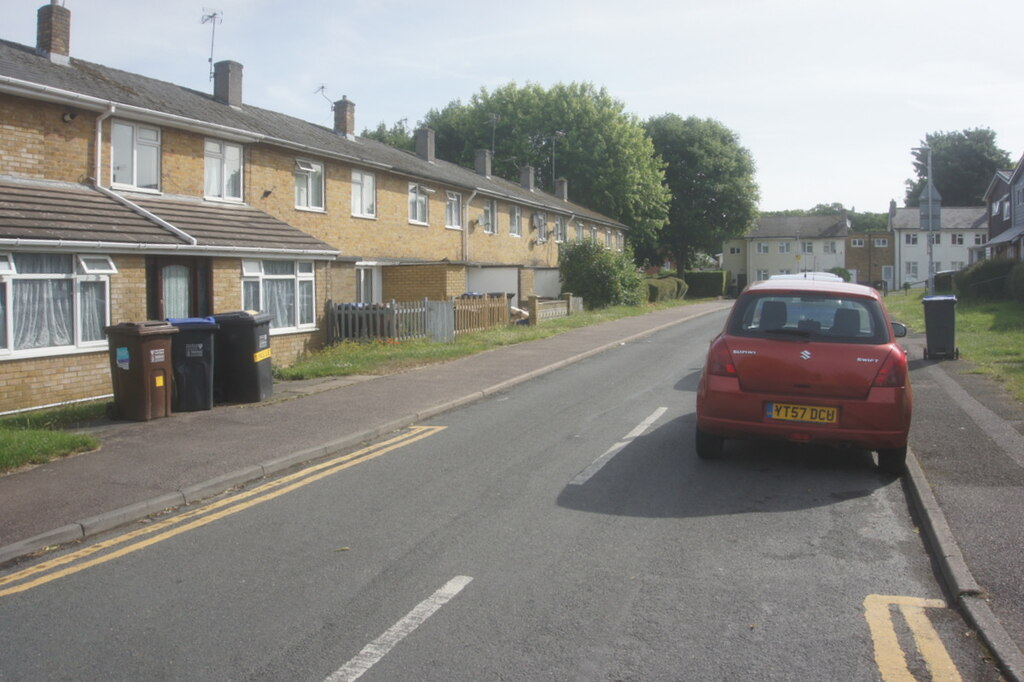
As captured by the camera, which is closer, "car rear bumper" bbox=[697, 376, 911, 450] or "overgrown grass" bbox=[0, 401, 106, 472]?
"car rear bumper" bbox=[697, 376, 911, 450]

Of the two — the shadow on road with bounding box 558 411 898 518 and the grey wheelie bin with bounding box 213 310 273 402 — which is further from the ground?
the grey wheelie bin with bounding box 213 310 273 402

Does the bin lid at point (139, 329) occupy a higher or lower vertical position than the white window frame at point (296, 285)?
lower

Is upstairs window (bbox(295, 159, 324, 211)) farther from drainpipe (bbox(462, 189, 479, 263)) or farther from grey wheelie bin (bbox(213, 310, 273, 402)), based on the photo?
grey wheelie bin (bbox(213, 310, 273, 402))

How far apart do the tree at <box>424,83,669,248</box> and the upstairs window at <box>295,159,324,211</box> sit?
33098 mm

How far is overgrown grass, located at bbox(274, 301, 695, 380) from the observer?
14961 millimetres

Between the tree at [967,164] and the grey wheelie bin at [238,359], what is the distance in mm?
83841

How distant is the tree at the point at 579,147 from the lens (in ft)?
182

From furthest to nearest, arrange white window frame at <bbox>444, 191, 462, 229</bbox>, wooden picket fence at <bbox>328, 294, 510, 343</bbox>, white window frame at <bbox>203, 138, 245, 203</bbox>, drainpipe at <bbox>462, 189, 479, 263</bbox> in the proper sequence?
drainpipe at <bbox>462, 189, 479, 263</bbox> → white window frame at <bbox>444, 191, 462, 229</bbox> → wooden picket fence at <bbox>328, 294, 510, 343</bbox> → white window frame at <bbox>203, 138, 245, 203</bbox>

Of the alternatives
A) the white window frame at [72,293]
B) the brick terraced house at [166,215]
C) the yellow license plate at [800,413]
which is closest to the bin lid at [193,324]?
the white window frame at [72,293]

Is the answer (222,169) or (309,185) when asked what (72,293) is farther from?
(309,185)

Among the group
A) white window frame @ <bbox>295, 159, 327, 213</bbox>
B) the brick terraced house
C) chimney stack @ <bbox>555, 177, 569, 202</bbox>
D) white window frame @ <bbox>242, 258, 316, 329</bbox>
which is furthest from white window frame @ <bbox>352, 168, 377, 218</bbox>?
chimney stack @ <bbox>555, 177, 569, 202</bbox>

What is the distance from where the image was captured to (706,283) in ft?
206

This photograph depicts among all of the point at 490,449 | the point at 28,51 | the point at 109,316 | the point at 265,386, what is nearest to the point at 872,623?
the point at 490,449

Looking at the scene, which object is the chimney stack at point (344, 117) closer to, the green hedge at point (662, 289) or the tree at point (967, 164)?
the green hedge at point (662, 289)
